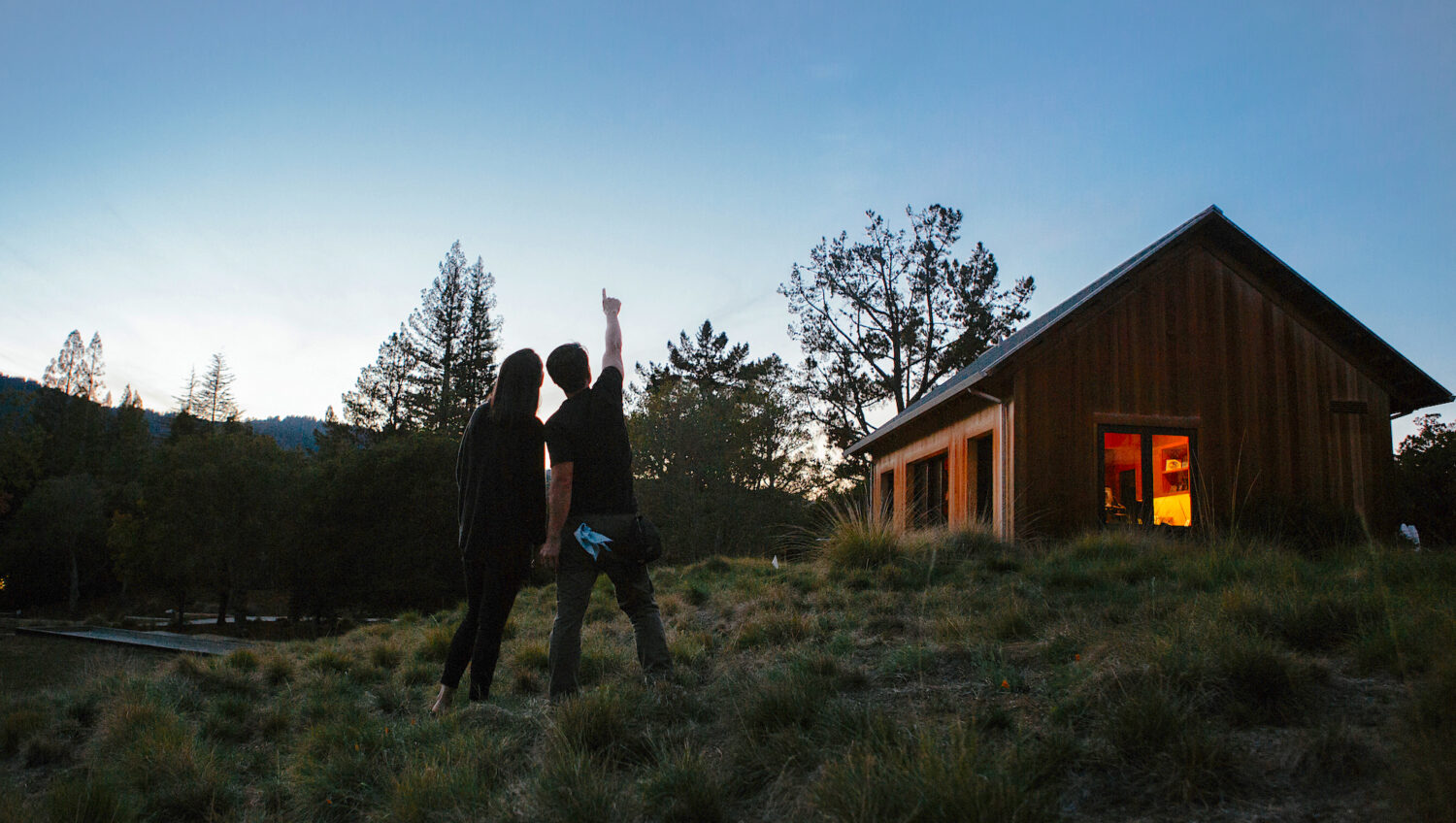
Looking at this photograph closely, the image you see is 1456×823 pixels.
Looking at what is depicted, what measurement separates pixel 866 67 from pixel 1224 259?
5.72 meters

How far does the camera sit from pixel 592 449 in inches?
150

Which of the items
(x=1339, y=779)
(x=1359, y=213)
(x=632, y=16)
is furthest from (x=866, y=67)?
(x=1339, y=779)

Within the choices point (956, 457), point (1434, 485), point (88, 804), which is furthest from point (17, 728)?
point (1434, 485)

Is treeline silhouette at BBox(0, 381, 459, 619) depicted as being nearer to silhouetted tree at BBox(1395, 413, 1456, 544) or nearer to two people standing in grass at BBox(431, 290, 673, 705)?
two people standing in grass at BBox(431, 290, 673, 705)

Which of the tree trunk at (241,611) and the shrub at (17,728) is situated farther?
the tree trunk at (241,611)

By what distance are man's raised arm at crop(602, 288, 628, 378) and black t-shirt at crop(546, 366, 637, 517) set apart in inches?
7.7

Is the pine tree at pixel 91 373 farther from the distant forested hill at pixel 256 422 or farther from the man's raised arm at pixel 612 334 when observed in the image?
the man's raised arm at pixel 612 334

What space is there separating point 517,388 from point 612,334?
57cm

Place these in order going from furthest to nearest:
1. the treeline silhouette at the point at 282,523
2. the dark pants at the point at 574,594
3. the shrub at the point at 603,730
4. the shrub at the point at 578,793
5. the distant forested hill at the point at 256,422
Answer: the distant forested hill at the point at 256,422 → the treeline silhouette at the point at 282,523 → the dark pants at the point at 574,594 → the shrub at the point at 603,730 → the shrub at the point at 578,793

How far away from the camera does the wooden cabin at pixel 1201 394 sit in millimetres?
10117

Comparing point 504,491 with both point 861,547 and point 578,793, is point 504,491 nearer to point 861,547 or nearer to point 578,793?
point 578,793

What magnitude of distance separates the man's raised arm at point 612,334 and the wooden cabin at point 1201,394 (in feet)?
21.8

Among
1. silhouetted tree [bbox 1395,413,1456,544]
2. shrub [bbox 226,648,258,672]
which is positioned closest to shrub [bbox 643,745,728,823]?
shrub [bbox 226,648,258,672]

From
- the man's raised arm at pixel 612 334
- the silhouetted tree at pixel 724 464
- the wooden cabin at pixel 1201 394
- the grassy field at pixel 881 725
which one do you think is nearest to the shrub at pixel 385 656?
the grassy field at pixel 881 725
